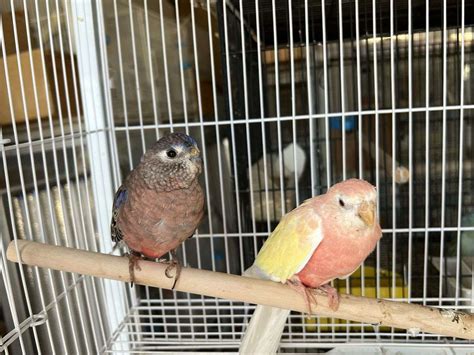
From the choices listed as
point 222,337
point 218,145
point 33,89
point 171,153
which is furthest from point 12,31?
point 222,337

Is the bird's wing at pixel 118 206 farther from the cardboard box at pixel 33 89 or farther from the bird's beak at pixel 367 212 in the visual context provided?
the bird's beak at pixel 367 212

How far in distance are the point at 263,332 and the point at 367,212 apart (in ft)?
1.18

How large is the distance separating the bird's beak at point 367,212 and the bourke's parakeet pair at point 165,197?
344 millimetres

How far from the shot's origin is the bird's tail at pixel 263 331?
34.6 inches

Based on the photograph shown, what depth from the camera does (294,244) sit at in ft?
2.61

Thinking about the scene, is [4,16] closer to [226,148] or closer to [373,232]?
[373,232]

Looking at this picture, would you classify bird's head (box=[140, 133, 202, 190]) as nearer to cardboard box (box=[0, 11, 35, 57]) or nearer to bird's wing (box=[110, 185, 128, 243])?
bird's wing (box=[110, 185, 128, 243])

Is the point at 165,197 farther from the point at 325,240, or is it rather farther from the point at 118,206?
the point at 325,240

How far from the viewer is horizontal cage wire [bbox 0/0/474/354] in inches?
34.6

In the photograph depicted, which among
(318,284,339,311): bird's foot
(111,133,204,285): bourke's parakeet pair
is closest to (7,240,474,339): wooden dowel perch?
(318,284,339,311): bird's foot

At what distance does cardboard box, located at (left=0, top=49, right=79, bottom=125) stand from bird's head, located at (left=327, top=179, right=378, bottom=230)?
63 centimetres

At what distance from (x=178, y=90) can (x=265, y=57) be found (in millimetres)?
466

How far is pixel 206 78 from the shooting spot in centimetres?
181

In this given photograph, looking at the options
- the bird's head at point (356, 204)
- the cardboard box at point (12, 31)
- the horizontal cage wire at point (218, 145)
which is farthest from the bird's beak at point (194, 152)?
the cardboard box at point (12, 31)
